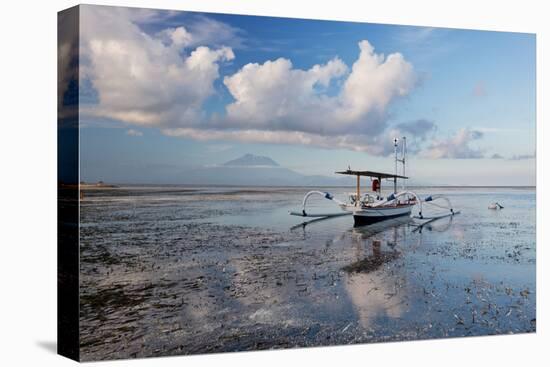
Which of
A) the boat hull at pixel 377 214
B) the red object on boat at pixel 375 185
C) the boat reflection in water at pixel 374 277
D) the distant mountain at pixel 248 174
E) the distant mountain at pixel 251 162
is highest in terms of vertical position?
the distant mountain at pixel 251 162

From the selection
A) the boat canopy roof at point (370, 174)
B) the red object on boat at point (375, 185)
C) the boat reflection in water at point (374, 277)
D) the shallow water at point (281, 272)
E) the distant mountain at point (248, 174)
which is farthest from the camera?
the red object on boat at point (375, 185)

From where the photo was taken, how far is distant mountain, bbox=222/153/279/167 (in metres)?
11.3

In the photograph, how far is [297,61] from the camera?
11.5 m

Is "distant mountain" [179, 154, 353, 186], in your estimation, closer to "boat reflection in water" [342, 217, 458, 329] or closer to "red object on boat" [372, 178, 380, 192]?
"red object on boat" [372, 178, 380, 192]

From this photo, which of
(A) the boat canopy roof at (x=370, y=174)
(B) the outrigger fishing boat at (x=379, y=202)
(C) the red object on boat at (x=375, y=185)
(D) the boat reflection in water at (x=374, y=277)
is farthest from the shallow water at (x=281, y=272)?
(C) the red object on boat at (x=375, y=185)

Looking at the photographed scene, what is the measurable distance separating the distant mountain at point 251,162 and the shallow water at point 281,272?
401 mm

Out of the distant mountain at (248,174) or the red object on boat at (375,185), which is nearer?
the distant mountain at (248,174)

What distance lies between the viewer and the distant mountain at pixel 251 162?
11.3 metres

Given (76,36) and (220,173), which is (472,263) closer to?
(220,173)

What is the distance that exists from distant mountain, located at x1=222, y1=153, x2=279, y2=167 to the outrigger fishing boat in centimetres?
84

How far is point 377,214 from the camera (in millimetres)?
12383

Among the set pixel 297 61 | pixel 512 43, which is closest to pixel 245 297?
pixel 297 61

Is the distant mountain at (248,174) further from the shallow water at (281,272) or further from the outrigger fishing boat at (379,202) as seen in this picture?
the outrigger fishing boat at (379,202)

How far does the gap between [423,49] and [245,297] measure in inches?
194
